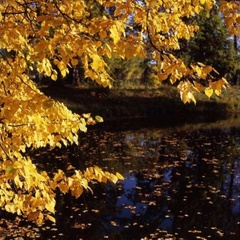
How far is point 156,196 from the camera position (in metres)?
12.4

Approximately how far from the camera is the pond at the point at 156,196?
31.7 ft

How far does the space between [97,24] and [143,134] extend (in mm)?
22294

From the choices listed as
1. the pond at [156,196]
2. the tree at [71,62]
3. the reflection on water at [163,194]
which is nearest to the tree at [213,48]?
the pond at [156,196]

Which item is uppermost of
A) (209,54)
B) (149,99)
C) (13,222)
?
(209,54)

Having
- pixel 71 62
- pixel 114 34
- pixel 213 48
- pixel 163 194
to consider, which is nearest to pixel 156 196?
pixel 163 194

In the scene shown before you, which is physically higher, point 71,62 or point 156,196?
point 71,62

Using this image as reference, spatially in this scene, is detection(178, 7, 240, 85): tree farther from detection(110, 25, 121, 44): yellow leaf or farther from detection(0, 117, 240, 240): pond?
detection(110, 25, 121, 44): yellow leaf

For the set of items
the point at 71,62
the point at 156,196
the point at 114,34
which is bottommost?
the point at 156,196

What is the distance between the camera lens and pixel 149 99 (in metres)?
36.9

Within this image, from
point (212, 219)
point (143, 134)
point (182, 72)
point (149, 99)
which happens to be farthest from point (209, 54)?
point (182, 72)

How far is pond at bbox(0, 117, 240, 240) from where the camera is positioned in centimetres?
965

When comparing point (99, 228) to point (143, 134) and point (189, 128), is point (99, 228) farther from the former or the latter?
point (189, 128)

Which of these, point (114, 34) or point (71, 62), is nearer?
point (114, 34)

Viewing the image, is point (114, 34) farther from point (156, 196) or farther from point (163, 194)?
point (163, 194)
